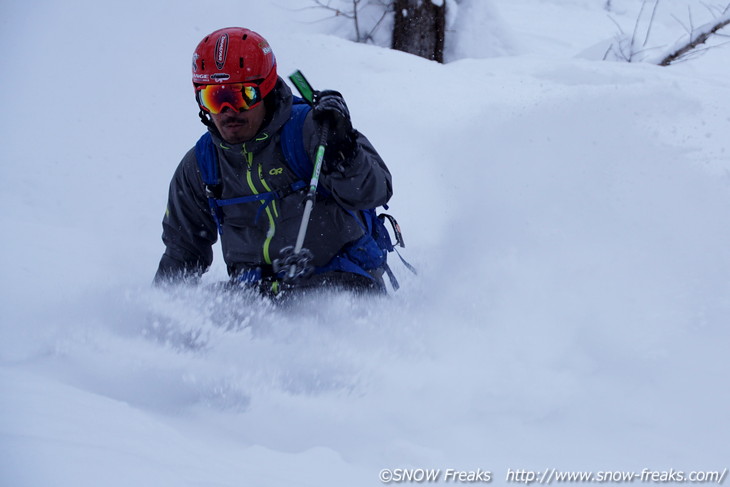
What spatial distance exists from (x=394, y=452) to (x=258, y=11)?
314 inches

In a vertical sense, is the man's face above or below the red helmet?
below

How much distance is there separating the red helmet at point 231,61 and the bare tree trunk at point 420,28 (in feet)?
21.0

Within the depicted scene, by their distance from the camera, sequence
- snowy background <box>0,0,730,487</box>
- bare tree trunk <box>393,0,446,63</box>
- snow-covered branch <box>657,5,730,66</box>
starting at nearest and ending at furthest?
snowy background <box>0,0,730,487</box> < snow-covered branch <box>657,5,730,66</box> < bare tree trunk <box>393,0,446,63</box>

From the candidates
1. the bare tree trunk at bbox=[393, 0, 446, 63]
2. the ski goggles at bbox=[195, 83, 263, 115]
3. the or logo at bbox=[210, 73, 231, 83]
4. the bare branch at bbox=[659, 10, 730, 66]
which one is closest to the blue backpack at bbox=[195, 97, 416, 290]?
the ski goggles at bbox=[195, 83, 263, 115]

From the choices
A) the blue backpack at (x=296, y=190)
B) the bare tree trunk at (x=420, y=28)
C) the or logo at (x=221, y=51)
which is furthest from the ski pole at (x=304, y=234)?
the bare tree trunk at (x=420, y=28)

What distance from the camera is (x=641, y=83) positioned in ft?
22.7

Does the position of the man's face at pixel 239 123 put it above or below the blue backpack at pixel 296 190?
above

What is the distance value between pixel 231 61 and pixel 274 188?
0.70 m

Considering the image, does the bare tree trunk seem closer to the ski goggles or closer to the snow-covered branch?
the snow-covered branch

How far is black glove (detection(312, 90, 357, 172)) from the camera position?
10.7ft

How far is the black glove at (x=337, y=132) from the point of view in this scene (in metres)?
3.26

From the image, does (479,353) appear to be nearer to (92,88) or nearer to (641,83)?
(641,83)

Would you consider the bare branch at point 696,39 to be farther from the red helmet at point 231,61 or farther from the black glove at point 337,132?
the red helmet at point 231,61

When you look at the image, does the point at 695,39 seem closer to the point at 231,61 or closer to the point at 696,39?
the point at 696,39
